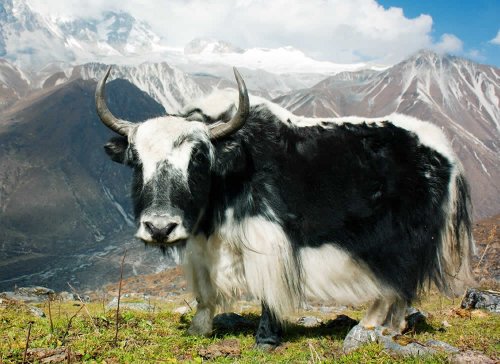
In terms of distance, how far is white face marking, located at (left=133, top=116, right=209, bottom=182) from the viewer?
5.91 m

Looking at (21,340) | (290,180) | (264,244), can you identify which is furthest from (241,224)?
(21,340)

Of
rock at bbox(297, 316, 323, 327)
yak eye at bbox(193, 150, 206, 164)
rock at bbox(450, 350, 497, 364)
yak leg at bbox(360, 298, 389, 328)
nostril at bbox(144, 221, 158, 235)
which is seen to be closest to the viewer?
rock at bbox(450, 350, 497, 364)

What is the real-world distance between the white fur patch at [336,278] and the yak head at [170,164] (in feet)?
5.47

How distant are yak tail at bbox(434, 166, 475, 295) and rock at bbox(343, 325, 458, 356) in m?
2.24

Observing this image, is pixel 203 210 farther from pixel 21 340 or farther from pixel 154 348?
pixel 21 340

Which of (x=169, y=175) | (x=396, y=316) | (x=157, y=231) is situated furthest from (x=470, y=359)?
(x=169, y=175)

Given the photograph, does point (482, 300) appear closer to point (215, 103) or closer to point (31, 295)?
point (215, 103)

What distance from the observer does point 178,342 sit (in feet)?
19.8

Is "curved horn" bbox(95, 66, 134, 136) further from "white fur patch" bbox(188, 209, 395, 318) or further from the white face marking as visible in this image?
"white fur patch" bbox(188, 209, 395, 318)

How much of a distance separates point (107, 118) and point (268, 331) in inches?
137

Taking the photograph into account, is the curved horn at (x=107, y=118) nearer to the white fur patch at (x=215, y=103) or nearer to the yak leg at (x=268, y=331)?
the white fur patch at (x=215, y=103)

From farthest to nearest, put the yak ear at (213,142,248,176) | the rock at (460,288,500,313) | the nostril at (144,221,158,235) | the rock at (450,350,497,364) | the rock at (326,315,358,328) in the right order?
the rock at (460,288,500,313) < the rock at (326,315,358,328) < the yak ear at (213,142,248,176) < the nostril at (144,221,158,235) < the rock at (450,350,497,364)

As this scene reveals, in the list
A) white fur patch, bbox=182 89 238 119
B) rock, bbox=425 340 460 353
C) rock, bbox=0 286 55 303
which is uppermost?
white fur patch, bbox=182 89 238 119

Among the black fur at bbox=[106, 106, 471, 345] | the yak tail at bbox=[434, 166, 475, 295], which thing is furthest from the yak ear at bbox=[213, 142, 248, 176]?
the yak tail at bbox=[434, 166, 475, 295]
